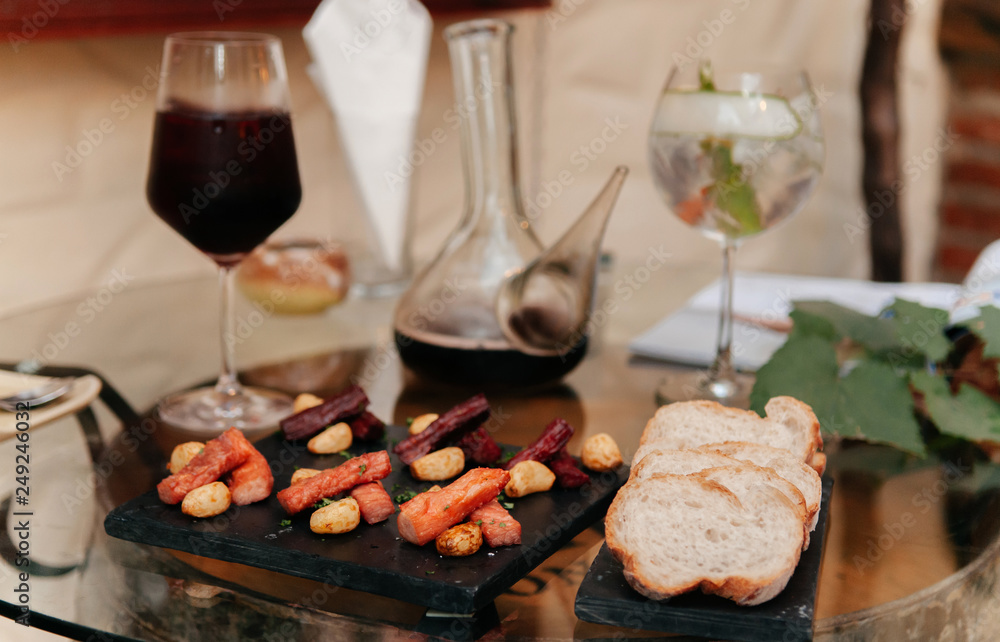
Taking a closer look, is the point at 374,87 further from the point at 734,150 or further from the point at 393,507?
the point at 393,507

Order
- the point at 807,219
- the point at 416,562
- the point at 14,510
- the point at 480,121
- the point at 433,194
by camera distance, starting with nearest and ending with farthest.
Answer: the point at 416,562
the point at 14,510
the point at 480,121
the point at 433,194
the point at 807,219

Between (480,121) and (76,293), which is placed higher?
(480,121)

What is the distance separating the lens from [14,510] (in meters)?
0.66

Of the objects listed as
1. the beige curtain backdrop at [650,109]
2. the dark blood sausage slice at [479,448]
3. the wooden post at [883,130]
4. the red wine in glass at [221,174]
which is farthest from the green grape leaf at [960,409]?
the wooden post at [883,130]

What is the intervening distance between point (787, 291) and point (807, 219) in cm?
137

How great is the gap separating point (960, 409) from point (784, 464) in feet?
1.09

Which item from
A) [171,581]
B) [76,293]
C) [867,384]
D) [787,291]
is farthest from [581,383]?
[76,293]

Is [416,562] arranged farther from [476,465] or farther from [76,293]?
[76,293]

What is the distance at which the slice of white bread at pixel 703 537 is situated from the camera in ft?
1.63

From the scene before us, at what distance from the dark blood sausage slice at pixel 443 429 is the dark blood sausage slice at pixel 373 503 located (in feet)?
0.30

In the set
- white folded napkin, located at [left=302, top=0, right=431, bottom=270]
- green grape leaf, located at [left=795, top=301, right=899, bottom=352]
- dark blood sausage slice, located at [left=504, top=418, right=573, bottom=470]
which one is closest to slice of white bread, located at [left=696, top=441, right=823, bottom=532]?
dark blood sausage slice, located at [left=504, top=418, right=573, bottom=470]

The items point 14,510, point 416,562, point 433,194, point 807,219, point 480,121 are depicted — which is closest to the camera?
point 416,562

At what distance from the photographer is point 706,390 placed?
3.08ft

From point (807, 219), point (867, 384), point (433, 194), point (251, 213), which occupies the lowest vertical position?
point (807, 219)
